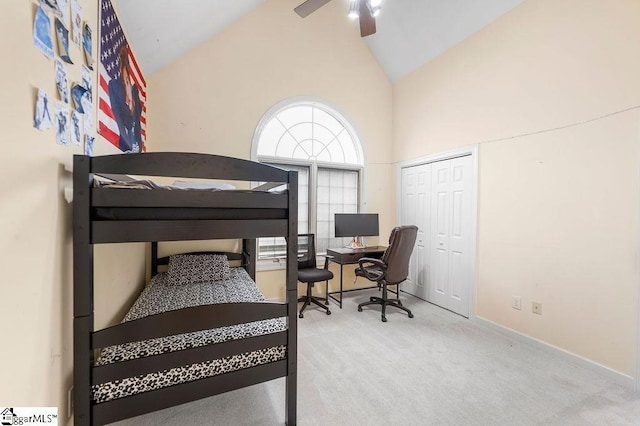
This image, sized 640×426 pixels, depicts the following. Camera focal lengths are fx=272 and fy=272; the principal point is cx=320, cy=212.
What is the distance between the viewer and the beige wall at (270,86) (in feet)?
10.1

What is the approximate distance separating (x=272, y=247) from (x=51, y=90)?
9.09 feet

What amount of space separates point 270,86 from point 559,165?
321 cm

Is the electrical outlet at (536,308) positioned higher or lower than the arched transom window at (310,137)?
lower

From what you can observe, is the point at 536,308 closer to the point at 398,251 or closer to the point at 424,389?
the point at 398,251

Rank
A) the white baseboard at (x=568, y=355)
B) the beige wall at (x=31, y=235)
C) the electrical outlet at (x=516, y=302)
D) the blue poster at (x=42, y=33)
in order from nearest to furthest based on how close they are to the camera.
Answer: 1. the beige wall at (x=31, y=235)
2. the blue poster at (x=42, y=33)
3. the white baseboard at (x=568, y=355)
4. the electrical outlet at (x=516, y=302)

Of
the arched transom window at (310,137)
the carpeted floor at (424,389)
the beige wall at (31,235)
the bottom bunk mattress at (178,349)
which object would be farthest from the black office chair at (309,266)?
the beige wall at (31,235)

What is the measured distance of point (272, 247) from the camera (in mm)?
3670

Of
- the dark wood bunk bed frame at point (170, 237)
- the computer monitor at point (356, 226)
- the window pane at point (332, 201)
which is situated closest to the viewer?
the dark wood bunk bed frame at point (170, 237)

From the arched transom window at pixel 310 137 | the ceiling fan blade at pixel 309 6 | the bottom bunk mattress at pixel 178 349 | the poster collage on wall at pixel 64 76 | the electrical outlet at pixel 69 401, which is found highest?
the ceiling fan blade at pixel 309 6

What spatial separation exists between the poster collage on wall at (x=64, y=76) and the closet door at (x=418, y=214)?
3565 mm

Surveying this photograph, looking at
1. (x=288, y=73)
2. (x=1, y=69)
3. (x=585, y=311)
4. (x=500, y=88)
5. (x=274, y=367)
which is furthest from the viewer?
(x=288, y=73)

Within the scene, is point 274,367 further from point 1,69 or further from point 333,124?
point 333,124

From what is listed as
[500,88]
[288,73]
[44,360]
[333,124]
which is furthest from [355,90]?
[44,360]

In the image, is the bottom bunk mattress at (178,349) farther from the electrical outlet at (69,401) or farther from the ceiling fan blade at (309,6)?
the ceiling fan blade at (309,6)
